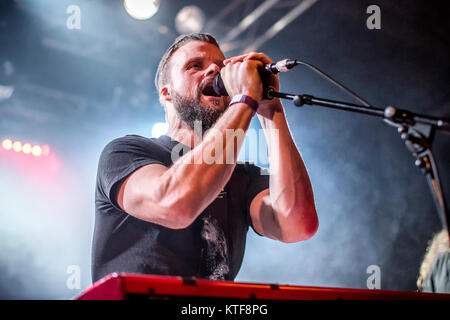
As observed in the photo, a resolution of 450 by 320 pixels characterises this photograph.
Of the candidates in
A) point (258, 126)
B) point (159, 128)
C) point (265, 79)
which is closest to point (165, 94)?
point (265, 79)

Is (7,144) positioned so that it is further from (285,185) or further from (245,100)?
(245,100)

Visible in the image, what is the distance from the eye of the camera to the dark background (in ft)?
12.8

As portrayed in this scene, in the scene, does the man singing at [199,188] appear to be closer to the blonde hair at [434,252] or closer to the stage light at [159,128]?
the blonde hair at [434,252]

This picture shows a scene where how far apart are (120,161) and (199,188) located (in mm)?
424

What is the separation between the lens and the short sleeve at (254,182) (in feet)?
6.76

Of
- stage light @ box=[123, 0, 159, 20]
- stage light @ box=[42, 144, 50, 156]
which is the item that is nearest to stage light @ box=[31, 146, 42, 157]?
stage light @ box=[42, 144, 50, 156]

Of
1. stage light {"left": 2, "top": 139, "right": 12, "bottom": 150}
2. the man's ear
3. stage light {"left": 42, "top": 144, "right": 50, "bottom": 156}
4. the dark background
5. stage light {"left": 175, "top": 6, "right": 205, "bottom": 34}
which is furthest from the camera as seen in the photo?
stage light {"left": 42, "top": 144, "right": 50, "bottom": 156}

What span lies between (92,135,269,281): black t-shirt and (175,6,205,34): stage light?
3.03 metres

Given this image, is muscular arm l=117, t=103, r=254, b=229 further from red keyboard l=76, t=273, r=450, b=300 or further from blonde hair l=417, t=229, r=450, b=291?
blonde hair l=417, t=229, r=450, b=291

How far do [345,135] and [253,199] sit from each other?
2338 mm

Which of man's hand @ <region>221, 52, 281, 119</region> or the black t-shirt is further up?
man's hand @ <region>221, 52, 281, 119</region>

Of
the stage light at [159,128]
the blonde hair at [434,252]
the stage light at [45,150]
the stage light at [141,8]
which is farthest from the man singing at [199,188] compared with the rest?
the stage light at [45,150]
